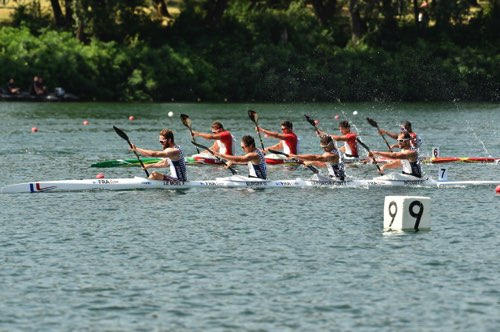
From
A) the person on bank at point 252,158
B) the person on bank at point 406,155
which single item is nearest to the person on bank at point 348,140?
the person on bank at point 406,155

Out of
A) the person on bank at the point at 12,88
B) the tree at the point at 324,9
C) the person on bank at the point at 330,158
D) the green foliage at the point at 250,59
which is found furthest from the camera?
the tree at the point at 324,9

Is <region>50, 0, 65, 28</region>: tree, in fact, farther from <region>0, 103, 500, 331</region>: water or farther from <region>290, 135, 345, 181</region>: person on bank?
<region>290, 135, 345, 181</region>: person on bank

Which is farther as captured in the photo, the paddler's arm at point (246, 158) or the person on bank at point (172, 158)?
the paddler's arm at point (246, 158)

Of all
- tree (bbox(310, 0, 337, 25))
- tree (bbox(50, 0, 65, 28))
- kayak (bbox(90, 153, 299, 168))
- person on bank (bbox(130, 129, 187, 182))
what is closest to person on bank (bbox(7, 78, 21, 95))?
tree (bbox(50, 0, 65, 28))

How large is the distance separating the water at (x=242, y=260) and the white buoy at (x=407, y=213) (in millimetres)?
376

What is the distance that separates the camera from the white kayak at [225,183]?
27.6 metres

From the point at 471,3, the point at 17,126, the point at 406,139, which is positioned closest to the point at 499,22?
the point at 471,3

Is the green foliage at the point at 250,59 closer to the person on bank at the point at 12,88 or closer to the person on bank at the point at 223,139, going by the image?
the person on bank at the point at 12,88

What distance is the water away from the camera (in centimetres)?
1633

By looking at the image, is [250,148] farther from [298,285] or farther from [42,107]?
[42,107]

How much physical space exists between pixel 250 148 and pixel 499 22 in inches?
2285

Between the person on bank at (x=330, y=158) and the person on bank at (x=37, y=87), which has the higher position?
the person on bank at (x=330, y=158)

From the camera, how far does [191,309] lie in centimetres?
1662

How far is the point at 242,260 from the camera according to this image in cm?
1989
